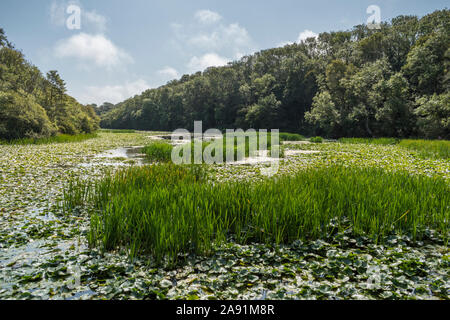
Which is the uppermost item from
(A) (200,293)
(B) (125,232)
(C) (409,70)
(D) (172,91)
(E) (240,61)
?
(E) (240,61)

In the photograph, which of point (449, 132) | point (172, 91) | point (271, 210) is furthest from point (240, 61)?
point (271, 210)

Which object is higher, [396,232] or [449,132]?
[449,132]

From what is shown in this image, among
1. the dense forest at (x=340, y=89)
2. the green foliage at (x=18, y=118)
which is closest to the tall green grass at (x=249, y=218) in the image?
the green foliage at (x=18, y=118)

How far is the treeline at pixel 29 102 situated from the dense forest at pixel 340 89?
28.5 metres

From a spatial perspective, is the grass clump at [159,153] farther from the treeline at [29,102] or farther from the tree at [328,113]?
the tree at [328,113]

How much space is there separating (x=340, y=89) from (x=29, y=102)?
33.1 m

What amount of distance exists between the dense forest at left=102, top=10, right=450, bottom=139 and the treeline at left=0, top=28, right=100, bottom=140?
28459 millimetres

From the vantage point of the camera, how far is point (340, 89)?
32906 millimetres

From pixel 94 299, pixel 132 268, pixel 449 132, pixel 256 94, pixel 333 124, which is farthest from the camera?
pixel 256 94

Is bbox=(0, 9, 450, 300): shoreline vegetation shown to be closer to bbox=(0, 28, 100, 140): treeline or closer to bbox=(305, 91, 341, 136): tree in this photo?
bbox=(0, 28, 100, 140): treeline

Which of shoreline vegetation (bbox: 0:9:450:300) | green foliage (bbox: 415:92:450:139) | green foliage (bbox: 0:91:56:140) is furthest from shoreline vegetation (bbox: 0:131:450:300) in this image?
green foliage (bbox: 415:92:450:139)

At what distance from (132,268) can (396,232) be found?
3610mm

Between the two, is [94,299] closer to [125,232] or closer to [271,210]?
[125,232]

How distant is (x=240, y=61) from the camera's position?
6131 centimetres
